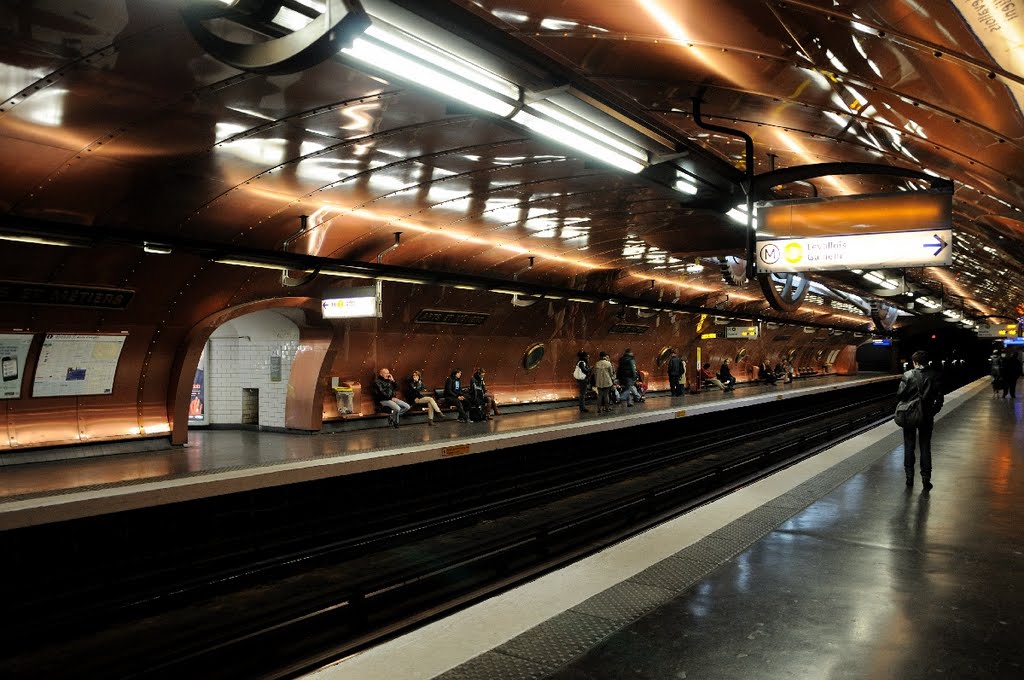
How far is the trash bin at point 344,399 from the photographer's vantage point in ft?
47.4

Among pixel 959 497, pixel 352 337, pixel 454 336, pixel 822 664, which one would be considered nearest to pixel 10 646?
pixel 822 664

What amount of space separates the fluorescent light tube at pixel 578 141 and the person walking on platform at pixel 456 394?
9676 mm

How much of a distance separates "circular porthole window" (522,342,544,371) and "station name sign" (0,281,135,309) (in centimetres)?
Answer: 1059

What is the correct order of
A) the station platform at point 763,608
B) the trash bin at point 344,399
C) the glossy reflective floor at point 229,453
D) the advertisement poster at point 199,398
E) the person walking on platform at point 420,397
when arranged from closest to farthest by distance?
the station platform at point 763,608, the glossy reflective floor at point 229,453, the trash bin at point 344,399, the advertisement poster at point 199,398, the person walking on platform at point 420,397

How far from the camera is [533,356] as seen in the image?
19.5 m

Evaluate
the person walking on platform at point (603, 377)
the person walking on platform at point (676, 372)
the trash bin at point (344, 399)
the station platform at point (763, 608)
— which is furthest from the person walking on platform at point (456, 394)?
the person walking on platform at point (676, 372)

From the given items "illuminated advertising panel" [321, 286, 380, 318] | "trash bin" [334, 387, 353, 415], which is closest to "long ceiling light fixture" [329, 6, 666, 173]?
"illuminated advertising panel" [321, 286, 380, 318]

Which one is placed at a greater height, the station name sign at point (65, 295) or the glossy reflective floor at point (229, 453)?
the station name sign at point (65, 295)

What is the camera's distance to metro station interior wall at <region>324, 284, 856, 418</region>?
14.7 m

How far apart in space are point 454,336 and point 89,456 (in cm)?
795

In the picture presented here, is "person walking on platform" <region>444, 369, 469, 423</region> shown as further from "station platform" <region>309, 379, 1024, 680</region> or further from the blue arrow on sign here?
the blue arrow on sign

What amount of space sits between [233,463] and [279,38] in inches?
295

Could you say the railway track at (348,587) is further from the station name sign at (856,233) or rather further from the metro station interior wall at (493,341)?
the metro station interior wall at (493,341)

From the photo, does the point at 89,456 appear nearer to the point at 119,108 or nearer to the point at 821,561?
the point at 119,108
